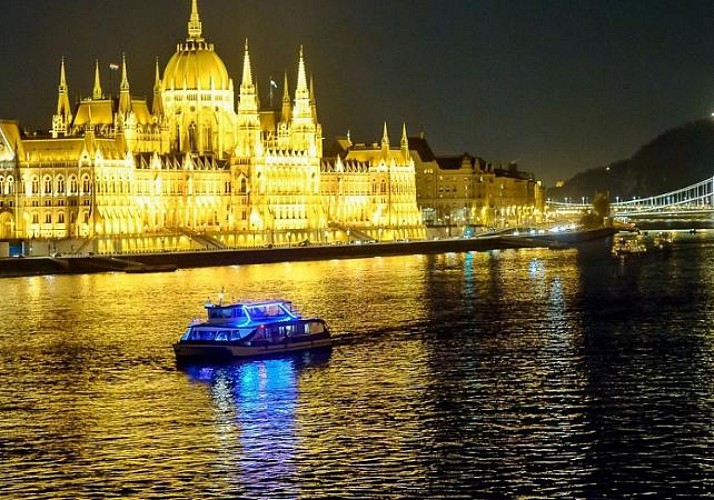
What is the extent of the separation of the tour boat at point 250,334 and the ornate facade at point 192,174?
5561 cm

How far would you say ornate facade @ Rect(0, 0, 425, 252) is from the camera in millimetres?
107500

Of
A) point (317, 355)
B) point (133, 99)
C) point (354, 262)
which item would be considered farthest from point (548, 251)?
point (317, 355)

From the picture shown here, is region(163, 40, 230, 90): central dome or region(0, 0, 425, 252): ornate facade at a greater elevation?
region(163, 40, 230, 90): central dome

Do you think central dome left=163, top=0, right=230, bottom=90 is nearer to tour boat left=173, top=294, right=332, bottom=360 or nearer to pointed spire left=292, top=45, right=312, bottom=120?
pointed spire left=292, top=45, right=312, bottom=120

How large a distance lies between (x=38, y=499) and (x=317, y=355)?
19461 millimetres

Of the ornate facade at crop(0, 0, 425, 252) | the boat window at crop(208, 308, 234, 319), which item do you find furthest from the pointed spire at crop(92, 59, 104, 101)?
the boat window at crop(208, 308, 234, 319)

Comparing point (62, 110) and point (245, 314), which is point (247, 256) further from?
point (245, 314)

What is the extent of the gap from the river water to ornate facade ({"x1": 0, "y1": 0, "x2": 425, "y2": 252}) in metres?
39.2

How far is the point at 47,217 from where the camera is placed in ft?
351

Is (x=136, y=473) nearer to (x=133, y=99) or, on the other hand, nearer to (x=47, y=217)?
(x=47, y=217)

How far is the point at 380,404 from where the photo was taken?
3862cm

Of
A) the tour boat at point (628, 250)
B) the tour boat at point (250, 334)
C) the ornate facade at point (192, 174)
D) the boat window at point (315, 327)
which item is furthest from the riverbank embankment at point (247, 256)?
the boat window at point (315, 327)

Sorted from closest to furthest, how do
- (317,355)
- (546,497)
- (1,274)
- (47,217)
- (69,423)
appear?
(546,497), (69,423), (317,355), (1,274), (47,217)

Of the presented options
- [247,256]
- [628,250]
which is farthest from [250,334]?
[628,250]
